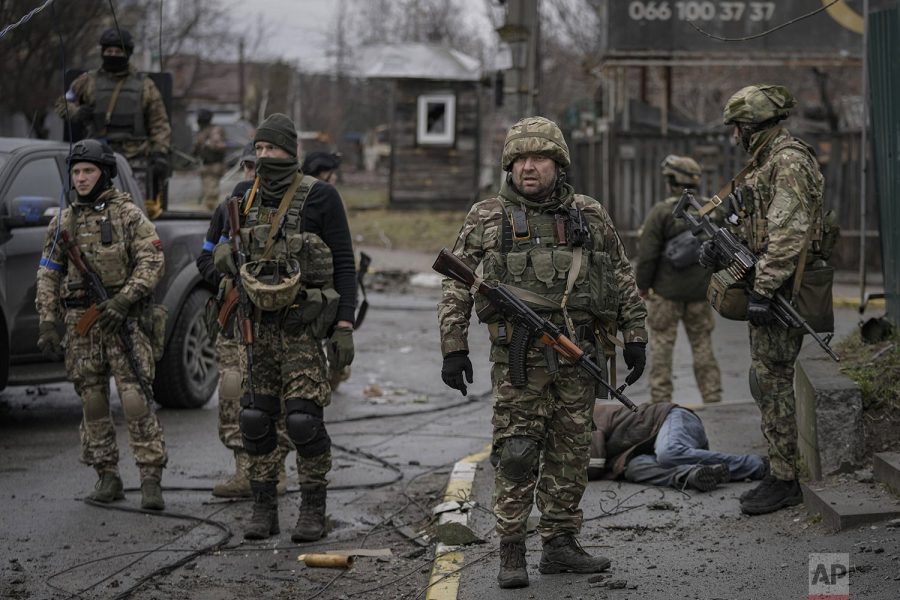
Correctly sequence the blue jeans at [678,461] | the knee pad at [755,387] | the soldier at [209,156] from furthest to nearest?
the soldier at [209,156], the blue jeans at [678,461], the knee pad at [755,387]

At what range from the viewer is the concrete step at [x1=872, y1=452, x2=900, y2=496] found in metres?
5.91

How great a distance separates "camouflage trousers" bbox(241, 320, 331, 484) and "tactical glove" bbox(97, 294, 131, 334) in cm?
92

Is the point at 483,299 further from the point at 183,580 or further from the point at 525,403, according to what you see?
the point at 183,580

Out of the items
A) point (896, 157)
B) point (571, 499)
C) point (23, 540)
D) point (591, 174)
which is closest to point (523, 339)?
point (571, 499)

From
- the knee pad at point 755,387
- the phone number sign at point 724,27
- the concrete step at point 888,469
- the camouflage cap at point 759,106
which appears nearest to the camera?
the concrete step at point 888,469

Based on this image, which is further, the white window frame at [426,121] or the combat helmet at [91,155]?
the white window frame at [426,121]

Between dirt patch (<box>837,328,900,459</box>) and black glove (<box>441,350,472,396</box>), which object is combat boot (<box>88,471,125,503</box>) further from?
dirt patch (<box>837,328,900,459</box>)

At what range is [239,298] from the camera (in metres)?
6.54

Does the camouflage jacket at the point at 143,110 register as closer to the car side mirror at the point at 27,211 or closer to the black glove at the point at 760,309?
the car side mirror at the point at 27,211

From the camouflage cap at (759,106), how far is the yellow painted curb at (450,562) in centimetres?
244

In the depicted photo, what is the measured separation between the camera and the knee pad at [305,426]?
21.1 ft

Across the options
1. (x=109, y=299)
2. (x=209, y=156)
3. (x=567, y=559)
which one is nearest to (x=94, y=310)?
(x=109, y=299)

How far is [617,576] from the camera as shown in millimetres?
5430

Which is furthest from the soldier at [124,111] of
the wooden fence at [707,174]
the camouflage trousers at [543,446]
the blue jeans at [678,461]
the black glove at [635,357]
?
the wooden fence at [707,174]
